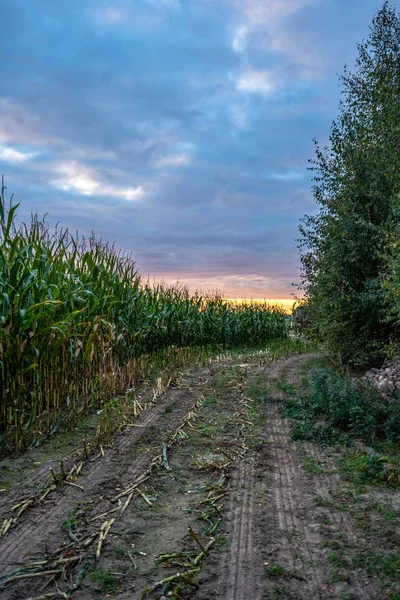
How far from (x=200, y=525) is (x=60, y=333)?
13.8 feet

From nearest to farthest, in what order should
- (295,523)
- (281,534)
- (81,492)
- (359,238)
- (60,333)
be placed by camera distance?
(281,534), (295,523), (81,492), (60,333), (359,238)

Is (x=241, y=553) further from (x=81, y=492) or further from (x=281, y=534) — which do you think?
(x=81, y=492)

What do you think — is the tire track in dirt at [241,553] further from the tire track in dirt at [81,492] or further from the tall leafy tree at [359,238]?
the tall leafy tree at [359,238]

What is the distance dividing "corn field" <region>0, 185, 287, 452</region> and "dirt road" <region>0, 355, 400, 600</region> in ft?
4.01

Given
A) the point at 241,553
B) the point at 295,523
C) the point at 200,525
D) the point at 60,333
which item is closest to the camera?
the point at 241,553

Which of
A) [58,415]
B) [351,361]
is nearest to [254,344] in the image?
[351,361]

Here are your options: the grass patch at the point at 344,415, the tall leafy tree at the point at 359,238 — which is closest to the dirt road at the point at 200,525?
the grass patch at the point at 344,415

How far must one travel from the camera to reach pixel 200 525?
4.31 metres

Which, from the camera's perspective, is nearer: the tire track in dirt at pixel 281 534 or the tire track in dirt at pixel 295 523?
the tire track in dirt at pixel 281 534

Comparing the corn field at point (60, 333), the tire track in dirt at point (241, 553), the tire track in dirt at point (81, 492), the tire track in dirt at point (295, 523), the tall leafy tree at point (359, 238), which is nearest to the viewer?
the tire track in dirt at point (241, 553)

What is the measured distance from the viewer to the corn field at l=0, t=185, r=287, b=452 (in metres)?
6.67

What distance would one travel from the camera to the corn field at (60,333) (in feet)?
21.9

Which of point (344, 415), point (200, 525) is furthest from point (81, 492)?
point (344, 415)

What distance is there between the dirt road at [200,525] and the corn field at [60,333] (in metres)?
1.22
